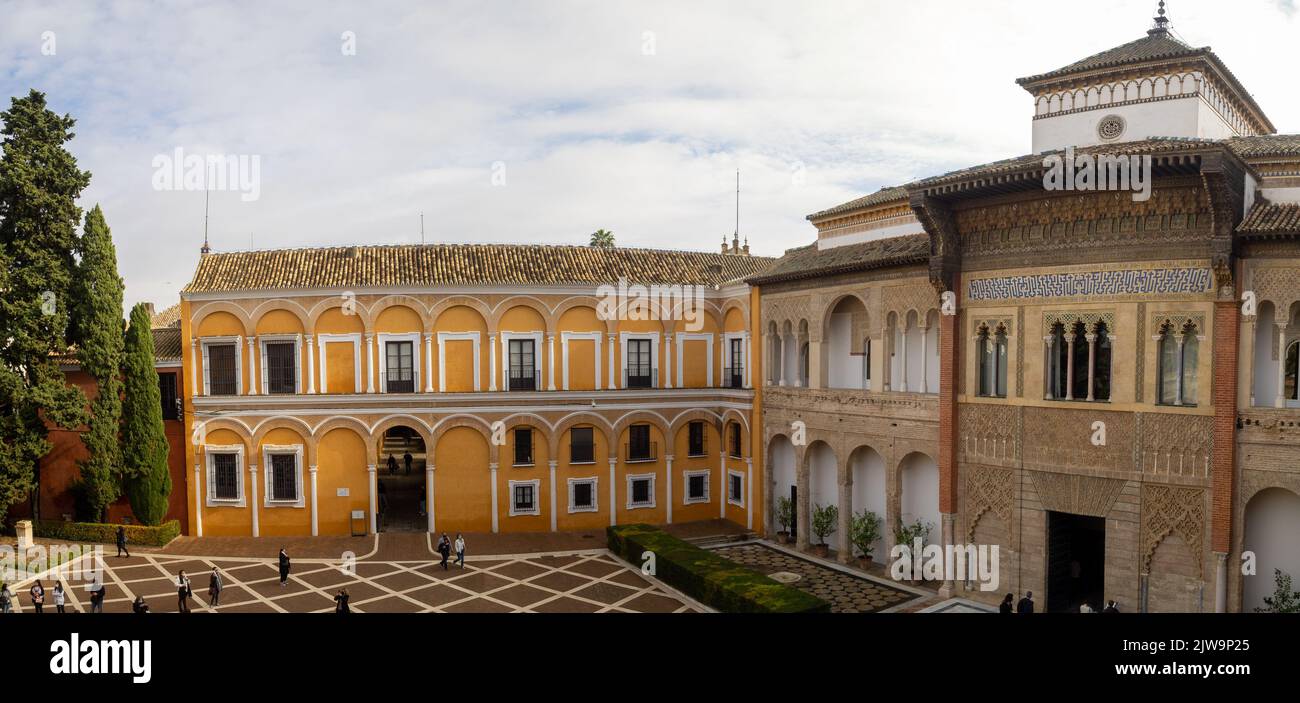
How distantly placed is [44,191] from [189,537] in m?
12.2

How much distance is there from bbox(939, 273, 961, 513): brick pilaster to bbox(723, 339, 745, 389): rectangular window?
960cm

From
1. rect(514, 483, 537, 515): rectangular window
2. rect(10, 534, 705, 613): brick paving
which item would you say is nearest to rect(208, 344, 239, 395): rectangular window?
rect(10, 534, 705, 613): brick paving

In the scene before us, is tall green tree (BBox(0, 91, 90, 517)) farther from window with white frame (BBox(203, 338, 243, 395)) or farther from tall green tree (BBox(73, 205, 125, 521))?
window with white frame (BBox(203, 338, 243, 395))

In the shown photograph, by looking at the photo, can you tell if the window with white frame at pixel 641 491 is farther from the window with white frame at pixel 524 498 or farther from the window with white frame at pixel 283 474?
the window with white frame at pixel 283 474

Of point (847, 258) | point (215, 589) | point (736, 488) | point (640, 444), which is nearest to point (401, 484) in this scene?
point (640, 444)

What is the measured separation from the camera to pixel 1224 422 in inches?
636

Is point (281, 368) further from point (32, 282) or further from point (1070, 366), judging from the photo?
point (1070, 366)

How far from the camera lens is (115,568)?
78.2 ft

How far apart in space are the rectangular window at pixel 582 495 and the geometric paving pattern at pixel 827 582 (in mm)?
5238

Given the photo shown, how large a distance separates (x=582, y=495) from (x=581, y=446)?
1.79 metres

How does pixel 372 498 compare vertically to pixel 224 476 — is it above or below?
below

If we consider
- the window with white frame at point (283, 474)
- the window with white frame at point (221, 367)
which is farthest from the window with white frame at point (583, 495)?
the window with white frame at point (221, 367)

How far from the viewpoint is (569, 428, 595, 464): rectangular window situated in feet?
94.8
